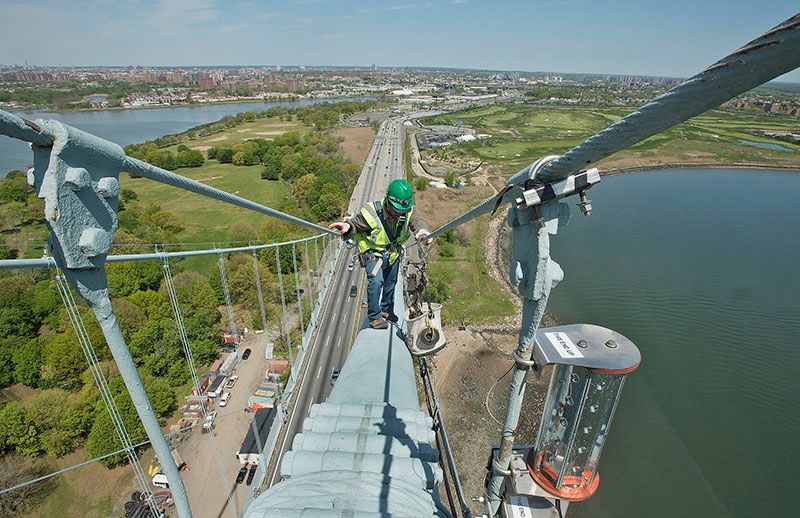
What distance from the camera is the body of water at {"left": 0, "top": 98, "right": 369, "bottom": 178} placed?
170 feet

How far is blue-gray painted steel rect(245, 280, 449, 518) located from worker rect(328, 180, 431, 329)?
1184 mm

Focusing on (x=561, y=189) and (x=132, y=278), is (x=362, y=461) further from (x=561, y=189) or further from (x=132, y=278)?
(x=132, y=278)

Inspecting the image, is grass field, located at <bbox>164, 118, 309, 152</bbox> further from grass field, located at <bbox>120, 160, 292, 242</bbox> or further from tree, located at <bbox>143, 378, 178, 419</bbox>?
tree, located at <bbox>143, 378, 178, 419</bbox>

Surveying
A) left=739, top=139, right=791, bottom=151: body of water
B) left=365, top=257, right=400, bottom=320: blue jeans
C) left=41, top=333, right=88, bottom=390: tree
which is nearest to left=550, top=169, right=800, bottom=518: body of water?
left=365, top=257, right=400, bottom=320: blue jeans

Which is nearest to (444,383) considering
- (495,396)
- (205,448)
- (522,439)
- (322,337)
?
(495,396)

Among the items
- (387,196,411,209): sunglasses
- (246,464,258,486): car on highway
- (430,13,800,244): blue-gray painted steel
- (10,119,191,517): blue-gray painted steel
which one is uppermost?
(430,13,800,244): blue-gray painted steel

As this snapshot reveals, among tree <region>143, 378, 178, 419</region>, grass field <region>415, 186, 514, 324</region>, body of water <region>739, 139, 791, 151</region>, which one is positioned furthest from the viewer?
body of water <region>739, 139, 791, 151</region>

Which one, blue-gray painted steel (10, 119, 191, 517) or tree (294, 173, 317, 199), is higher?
blue-gray painted steel (10, 119, 191, 517)

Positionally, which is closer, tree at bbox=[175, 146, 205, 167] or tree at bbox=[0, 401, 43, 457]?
tree at bbox=[0, 401, 43, 457]

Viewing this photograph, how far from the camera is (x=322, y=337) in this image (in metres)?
20.8

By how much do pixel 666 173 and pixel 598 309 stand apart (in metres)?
42.7

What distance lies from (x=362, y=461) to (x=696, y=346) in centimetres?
2419

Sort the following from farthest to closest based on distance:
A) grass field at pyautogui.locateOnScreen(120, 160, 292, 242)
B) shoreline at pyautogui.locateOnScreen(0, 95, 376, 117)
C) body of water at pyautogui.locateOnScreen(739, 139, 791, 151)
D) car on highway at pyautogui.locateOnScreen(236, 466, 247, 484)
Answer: shoreline at pyautogui.locateOnScreen(0, 95, 376, 117)
body of water at pyautogui.locateOnScreen(739, 139, 791, 151)
grass field at pyautogui.locateOnScreen(120, 160, 292, 242)
car on highway at pyautogui.locateOnScreen(236, 466, 247, 484)

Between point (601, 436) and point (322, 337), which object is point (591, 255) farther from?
point (601, 436)
